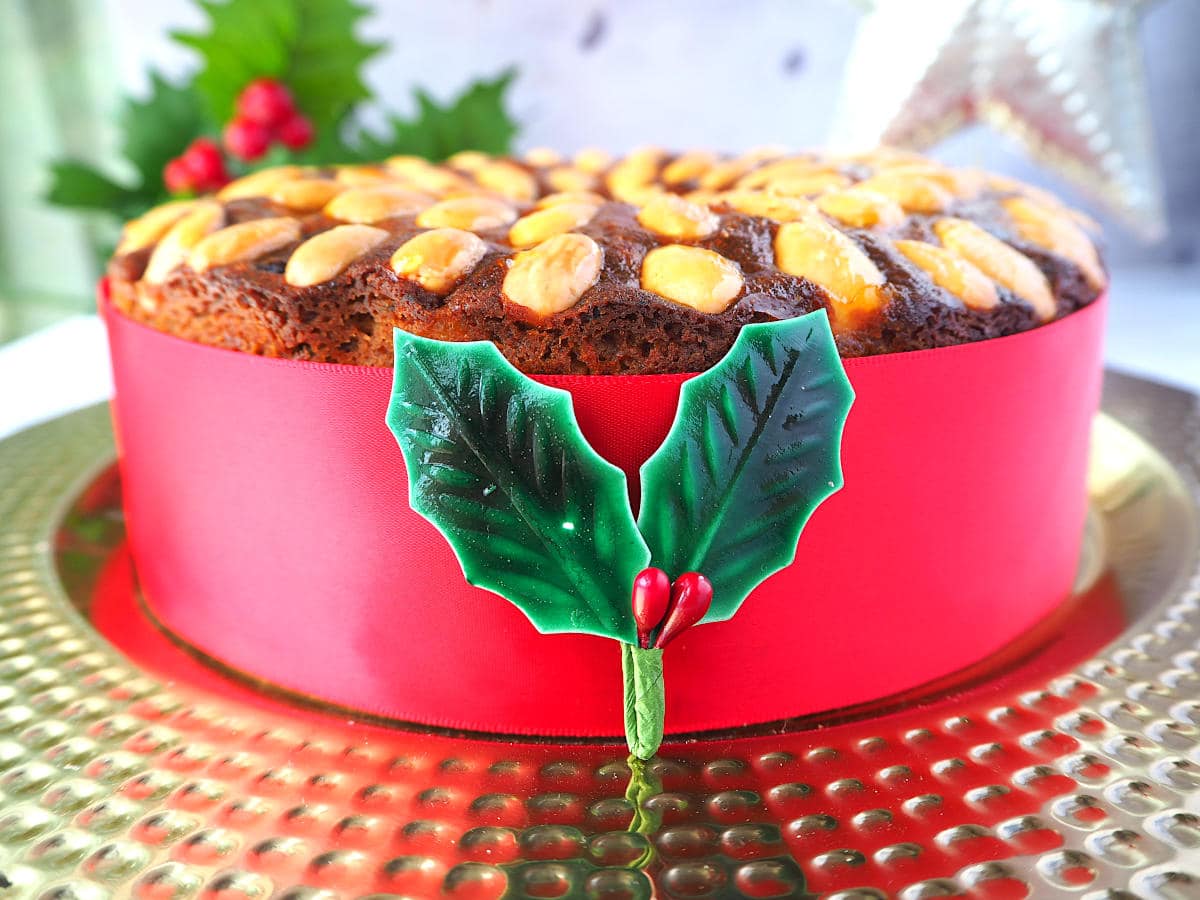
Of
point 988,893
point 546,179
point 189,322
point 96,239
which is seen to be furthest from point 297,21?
point 988,893

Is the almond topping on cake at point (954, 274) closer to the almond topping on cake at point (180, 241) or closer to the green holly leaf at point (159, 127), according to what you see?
the almond topping on cake at point (180, 241)

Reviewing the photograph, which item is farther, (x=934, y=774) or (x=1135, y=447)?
(x=1135, y=447)

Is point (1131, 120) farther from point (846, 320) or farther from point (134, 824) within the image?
point (134, 824)

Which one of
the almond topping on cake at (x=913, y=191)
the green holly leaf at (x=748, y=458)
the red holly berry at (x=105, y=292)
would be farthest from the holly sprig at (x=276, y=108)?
the green holly leaf at (x=748, y=458)

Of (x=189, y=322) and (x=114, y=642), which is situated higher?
(x=189, y=322)

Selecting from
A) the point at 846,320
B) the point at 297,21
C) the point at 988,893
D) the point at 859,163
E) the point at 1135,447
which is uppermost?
the point at 297,21

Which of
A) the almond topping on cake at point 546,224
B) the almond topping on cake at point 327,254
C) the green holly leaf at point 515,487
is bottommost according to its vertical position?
the green holly leaf at point 515,487
